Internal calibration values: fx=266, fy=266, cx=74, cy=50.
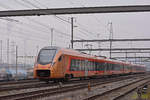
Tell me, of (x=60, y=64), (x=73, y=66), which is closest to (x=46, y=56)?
(x=60, y=64)

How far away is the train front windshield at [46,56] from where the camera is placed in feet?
75.9

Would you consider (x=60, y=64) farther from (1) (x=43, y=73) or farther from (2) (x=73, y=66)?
(2) (x=73, y=66)

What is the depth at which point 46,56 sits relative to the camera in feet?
77.3

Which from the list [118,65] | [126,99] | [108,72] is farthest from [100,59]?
[126,99]

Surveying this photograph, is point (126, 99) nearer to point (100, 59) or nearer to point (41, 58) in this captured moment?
point (41, 58)

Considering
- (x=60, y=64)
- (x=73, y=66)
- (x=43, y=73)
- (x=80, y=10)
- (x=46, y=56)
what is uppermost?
(x=80, y=10)

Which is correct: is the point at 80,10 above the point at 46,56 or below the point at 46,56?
above

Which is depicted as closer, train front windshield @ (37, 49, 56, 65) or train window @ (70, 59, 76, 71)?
train front windshield @ (37, 49, 56, 65)

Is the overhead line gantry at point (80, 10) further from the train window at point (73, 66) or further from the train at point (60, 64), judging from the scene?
the train window at point (73, 66)

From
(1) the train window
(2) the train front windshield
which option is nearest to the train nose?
(2) the train front windshield

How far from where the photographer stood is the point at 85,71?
3025 centimetres

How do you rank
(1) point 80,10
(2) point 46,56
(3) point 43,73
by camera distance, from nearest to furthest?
(1) point 80,10 → (3) point 43,73 → (2) point 46,56

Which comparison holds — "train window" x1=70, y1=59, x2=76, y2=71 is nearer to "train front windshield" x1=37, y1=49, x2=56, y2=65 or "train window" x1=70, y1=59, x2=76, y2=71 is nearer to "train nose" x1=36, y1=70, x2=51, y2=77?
"train front windshield" x1=37, y1=49, x2=56, y2=65

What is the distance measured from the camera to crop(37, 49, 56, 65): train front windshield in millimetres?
23131
